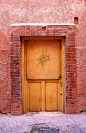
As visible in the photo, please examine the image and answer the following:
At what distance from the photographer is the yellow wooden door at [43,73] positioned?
3291 millimetres

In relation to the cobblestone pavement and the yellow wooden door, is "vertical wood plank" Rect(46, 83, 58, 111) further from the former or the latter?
the cobblestone pavement

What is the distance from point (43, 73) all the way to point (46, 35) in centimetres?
112

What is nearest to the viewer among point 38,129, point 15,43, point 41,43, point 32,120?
point 38,129

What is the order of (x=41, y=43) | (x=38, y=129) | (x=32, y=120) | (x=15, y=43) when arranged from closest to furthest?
(x=38, y=129) < (x=32, y=120) < (x=15, y=43) < (x=41, y=43)

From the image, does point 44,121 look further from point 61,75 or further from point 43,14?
point 43,14

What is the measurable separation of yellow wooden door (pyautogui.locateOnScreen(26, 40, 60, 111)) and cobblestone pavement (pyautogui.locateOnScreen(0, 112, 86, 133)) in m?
0.31

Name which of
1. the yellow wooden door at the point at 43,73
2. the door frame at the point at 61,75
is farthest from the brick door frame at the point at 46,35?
the yellow wooden door at the point at 43,73

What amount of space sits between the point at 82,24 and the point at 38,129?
299 cm

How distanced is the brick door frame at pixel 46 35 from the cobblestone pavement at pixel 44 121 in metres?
0.25

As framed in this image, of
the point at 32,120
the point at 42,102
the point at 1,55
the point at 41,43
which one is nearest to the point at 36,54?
the point at 41,43

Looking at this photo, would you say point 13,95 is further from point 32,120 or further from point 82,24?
point 82,24

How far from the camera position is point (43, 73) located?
3.32m

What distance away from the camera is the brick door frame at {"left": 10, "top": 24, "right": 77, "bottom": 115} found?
307 cm

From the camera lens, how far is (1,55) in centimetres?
313
